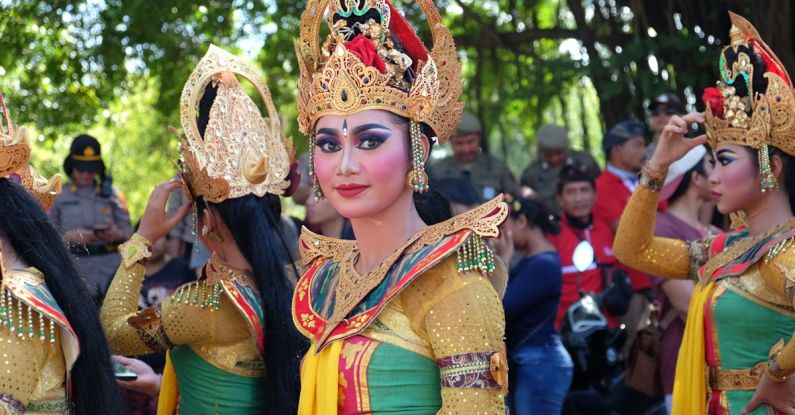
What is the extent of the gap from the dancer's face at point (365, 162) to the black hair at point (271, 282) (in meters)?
1.13

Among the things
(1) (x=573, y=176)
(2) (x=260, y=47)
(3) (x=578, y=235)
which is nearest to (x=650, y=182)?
(3) (x=578, y=235)

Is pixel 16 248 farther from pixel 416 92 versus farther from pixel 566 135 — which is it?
pixel 566 135

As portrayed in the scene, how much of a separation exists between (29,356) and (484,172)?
5.85m

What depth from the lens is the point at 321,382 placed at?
348 centimetres

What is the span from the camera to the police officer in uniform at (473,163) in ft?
29.5

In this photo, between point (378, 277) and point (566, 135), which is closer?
point (378, 277)

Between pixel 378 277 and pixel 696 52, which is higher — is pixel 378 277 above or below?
below

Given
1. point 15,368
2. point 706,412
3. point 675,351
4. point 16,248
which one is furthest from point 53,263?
point 675,351

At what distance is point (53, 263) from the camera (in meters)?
3.70

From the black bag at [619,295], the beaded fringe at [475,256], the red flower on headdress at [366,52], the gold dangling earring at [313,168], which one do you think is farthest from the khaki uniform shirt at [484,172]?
the beaded fringe at [475,256]

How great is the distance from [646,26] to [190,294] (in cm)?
565

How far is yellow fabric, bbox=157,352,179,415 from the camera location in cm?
482

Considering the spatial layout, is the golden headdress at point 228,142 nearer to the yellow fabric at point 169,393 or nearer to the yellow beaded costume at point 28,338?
the yellow fabric at point 169,393

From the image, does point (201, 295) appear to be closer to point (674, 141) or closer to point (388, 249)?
point (388, 249)
